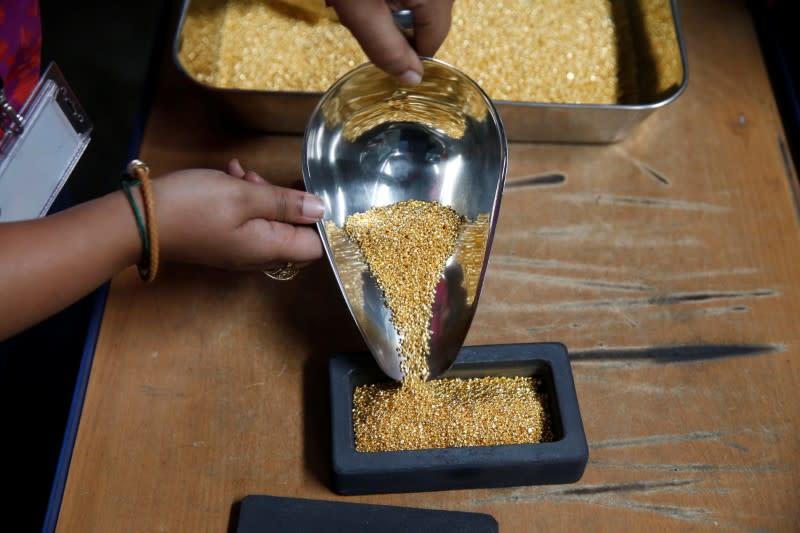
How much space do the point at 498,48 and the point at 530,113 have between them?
0.15 metres

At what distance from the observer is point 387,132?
0.85 m

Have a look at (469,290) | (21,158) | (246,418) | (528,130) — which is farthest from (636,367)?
(21,158)

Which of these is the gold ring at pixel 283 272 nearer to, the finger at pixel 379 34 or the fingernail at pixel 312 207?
the fingernail at pixel 312 207

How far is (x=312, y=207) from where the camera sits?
0.71m

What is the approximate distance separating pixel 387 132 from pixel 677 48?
39 centimetres

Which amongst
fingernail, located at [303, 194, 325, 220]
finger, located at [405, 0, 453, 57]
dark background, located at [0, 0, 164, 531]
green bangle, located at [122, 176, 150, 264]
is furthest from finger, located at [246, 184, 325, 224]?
dark background, located at [0, 0, 164, 531]

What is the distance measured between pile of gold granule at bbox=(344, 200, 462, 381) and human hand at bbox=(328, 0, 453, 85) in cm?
15

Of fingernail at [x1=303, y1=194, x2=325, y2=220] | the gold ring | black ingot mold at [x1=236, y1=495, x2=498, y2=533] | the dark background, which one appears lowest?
the dark background

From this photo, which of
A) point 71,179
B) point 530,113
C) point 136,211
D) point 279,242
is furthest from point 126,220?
point 71,179

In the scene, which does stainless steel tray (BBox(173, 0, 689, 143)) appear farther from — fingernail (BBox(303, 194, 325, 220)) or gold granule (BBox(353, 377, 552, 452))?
gold granule (BBox(353, 377, 552, 452))

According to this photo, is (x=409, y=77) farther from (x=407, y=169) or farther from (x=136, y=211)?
(x=136, y=211)

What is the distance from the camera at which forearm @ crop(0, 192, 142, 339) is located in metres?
0.59

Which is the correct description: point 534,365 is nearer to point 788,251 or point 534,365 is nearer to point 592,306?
point 592,306

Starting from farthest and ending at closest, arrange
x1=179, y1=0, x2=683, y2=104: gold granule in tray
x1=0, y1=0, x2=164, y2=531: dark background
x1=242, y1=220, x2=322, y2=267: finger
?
x1=0, y1=0, x2=164, y2=531: dark background, x1=179, y1=0, x2=683, y2=104: gold granule in tray, x1=242, y1=220, x2=322, y2=267: finger
